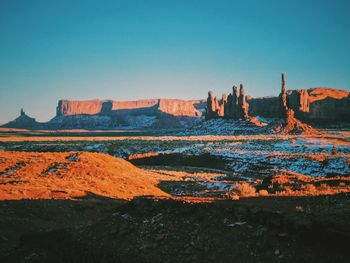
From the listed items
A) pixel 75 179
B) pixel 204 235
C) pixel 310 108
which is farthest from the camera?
pixel 310 108

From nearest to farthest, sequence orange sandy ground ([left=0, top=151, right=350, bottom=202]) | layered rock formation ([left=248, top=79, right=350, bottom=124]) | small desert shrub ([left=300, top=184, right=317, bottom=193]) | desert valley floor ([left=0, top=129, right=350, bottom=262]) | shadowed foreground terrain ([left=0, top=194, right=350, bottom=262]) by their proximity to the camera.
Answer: shadowed foreground terrain ([left=0, top=194, right=350, bottom=262]) < desert valley floor ([left=0, top=129, right=350, bottom=262]) < small desert shrub ([left=300, top=184, right=317, bottom=193]) < orange sandy ground ([left=0, top=151, right=350, bottom=202]) < layered rock formation ([left=248, top=79, right=350, bottom=124])

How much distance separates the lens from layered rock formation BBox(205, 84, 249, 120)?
126519mm

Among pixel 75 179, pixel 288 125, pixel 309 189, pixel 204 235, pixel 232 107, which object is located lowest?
pixel 75 179

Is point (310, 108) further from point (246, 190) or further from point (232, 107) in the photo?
point (246, 190)

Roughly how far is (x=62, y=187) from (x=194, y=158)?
36.0 metres

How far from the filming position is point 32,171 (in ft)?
100

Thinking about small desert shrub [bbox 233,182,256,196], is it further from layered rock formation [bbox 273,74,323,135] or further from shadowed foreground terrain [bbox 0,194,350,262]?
layered rock formation [bbox 273,74,323,135]

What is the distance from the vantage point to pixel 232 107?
132125 millimetres

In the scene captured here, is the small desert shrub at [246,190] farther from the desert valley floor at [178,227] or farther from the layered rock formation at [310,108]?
the layered rock formation at [310,108]

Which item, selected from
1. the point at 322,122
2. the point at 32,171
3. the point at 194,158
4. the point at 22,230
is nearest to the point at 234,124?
the point at 322,122

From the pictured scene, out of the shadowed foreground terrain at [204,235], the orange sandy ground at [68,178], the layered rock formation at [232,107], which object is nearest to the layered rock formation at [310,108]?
the layered rock formation at [232,107]

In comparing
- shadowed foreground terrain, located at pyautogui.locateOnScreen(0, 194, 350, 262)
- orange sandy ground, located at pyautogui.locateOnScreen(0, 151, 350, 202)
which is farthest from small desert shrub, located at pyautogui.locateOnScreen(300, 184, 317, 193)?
orange sandy ground, located at pyautogui.locateOnScreen(0, 151, 350, 202)

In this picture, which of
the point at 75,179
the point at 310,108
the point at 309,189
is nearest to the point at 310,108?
the point at 310,108

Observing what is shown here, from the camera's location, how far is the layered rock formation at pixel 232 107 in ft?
415
